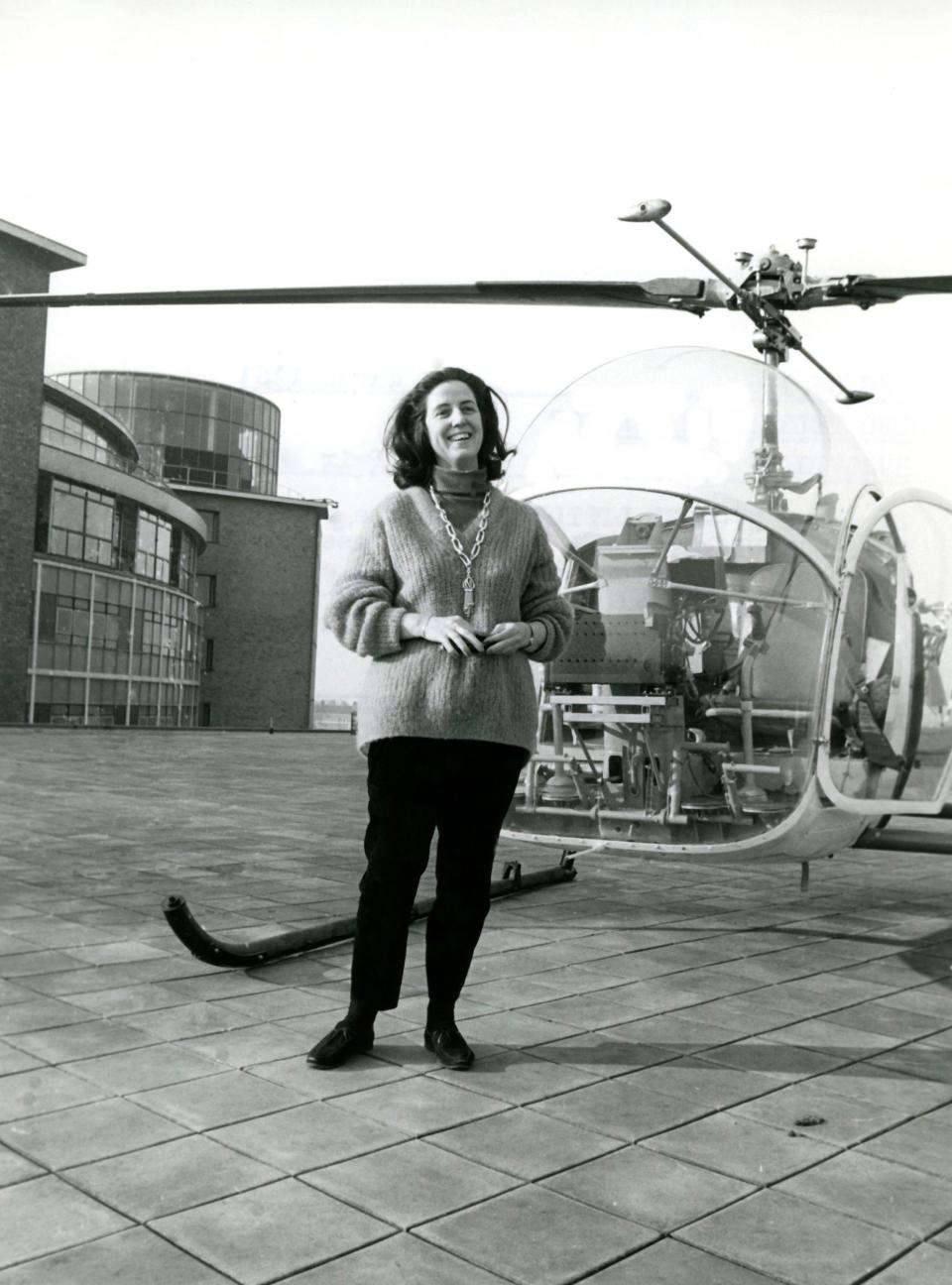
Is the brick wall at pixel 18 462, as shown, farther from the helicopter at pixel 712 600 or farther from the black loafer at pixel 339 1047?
the black loafer at pixel 339 1047

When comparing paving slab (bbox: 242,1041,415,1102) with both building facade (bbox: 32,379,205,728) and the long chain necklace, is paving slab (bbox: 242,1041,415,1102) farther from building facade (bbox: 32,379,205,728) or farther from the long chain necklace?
building facade (bbox: 32,379,205,728)

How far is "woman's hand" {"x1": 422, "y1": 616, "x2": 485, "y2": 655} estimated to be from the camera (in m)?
3.32

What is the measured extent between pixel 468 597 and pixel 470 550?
0.15 meters

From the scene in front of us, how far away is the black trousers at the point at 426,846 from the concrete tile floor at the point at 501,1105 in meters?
0.28

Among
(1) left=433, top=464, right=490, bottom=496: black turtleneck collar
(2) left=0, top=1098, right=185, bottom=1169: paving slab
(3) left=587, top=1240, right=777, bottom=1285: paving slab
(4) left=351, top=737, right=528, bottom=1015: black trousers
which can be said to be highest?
(1) left=433, top=464, right=490, bottom=496: black turtleneck collar

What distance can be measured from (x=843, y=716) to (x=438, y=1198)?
340cm

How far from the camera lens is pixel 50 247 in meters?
36.6

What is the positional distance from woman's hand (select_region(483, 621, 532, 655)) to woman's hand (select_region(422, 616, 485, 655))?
0.15 feet

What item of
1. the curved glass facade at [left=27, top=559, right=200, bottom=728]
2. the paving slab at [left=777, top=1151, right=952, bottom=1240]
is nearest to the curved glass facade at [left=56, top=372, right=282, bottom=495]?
the curved glass facade at [left=27, top=559, right=200, bottom=728]

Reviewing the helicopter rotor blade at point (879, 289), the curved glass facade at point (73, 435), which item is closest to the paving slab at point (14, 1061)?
the helicopter rotor blade at point (879, 289)

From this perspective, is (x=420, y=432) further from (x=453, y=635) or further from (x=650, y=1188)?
(x=650, y=1188)

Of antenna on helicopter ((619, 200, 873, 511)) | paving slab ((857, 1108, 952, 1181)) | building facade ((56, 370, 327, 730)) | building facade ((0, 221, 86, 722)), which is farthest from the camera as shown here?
building facade ((56, 370, 327, 730))

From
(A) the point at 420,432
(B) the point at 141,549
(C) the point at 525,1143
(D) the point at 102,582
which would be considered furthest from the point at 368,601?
(B) the point at 141,549

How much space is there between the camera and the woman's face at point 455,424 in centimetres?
365
